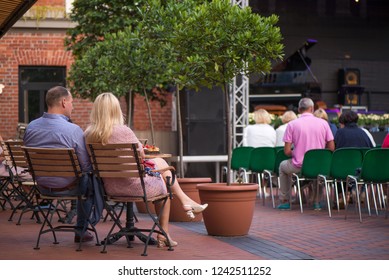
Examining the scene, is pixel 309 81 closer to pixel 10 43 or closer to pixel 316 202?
pixel 10 43

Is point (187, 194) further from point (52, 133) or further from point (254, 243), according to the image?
point (52, 133)

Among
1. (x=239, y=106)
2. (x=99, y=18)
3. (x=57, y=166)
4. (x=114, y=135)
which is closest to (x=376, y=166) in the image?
(x=114, y=135)

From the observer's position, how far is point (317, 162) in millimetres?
11594

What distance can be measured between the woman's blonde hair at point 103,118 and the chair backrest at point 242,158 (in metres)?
6.65

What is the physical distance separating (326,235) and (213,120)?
8.46 metres

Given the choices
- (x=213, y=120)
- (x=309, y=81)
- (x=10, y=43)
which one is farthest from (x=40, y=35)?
(x=309, y=81)

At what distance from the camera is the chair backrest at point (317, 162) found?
1155 cm

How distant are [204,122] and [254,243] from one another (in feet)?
29.8

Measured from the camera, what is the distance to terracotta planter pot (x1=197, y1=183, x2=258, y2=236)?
8773mm

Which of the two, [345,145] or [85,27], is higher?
[85,27]

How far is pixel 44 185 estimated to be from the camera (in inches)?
321

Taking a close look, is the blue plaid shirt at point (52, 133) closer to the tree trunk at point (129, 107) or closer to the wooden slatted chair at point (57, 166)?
the wooden slatted chair at point (57, 166)

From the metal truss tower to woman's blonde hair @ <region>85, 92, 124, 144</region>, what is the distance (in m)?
8.11

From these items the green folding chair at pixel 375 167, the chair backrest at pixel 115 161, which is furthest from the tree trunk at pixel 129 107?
the chair backrest at pixel 115 161
